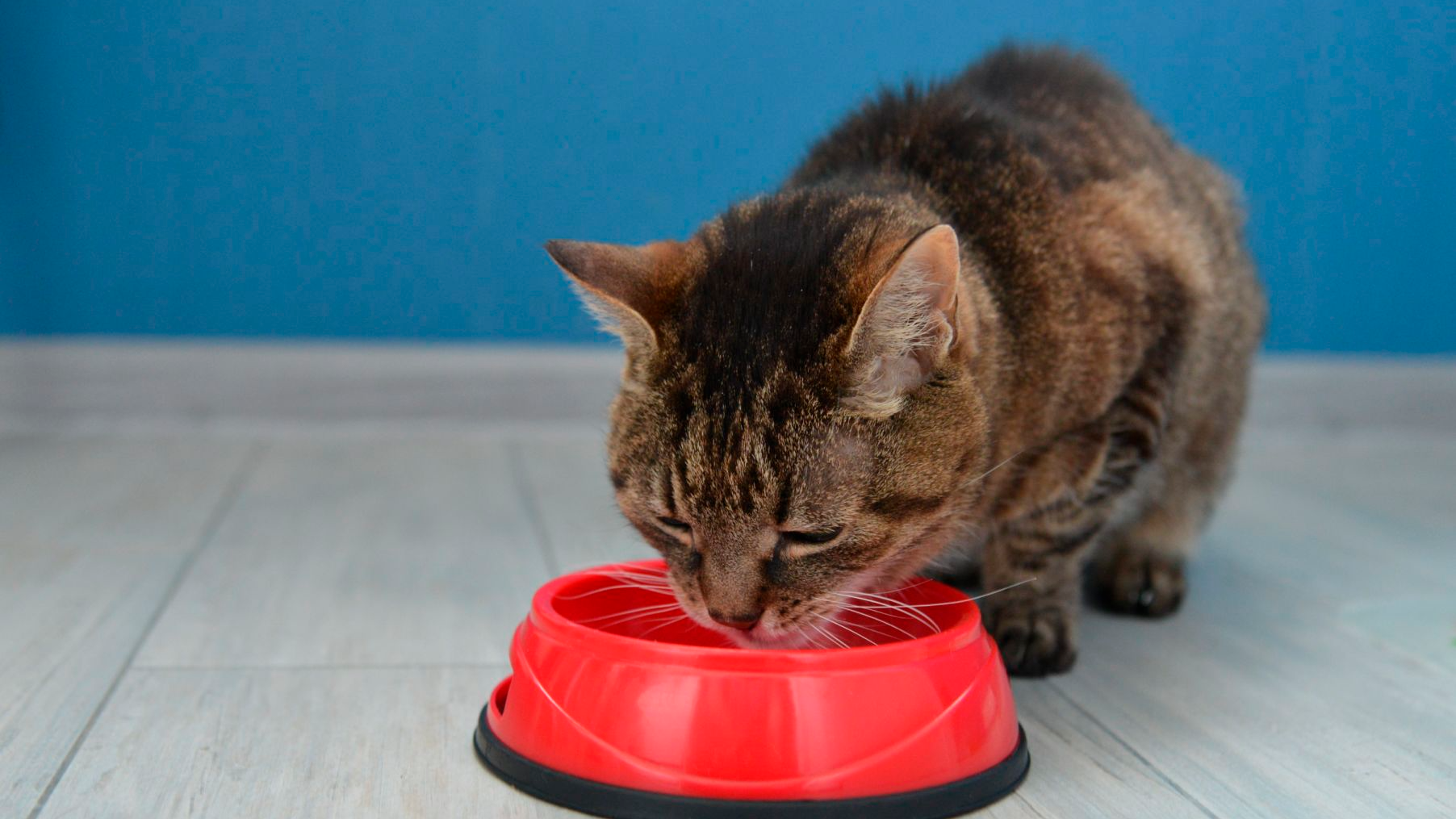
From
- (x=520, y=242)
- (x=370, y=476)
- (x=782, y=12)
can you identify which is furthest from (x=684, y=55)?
(x=370, y=476)

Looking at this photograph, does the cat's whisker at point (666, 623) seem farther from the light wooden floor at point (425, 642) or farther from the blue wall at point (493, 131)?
the blue wall at point (493, 131)

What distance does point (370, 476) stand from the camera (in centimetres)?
253

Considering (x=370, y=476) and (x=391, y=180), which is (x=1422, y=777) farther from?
(x=391, y=180)

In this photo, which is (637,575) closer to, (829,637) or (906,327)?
(829,637)

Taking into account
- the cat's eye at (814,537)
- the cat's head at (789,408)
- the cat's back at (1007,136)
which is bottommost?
the cat's eye at (814,537)

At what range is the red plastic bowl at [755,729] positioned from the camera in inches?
41.4

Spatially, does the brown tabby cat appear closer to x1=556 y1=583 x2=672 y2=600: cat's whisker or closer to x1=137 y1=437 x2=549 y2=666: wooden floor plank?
x1=556 y1=583 x2=672 y2=600: cat's whisker

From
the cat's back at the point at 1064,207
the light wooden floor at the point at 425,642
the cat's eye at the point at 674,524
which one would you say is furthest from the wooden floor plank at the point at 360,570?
the cat's back at the point at 1064,207

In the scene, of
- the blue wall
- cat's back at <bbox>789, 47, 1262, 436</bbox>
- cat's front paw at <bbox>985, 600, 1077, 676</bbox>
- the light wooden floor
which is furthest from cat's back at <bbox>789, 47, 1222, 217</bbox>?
the blue wall

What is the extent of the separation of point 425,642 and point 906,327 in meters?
0.77

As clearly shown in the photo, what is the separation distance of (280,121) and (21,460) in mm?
912

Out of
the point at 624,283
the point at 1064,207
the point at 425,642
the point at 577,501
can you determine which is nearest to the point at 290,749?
the point at 425,642

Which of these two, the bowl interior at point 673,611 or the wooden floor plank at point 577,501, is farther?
the wooden floor plank at point 577,501

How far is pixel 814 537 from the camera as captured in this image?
3.84ft
